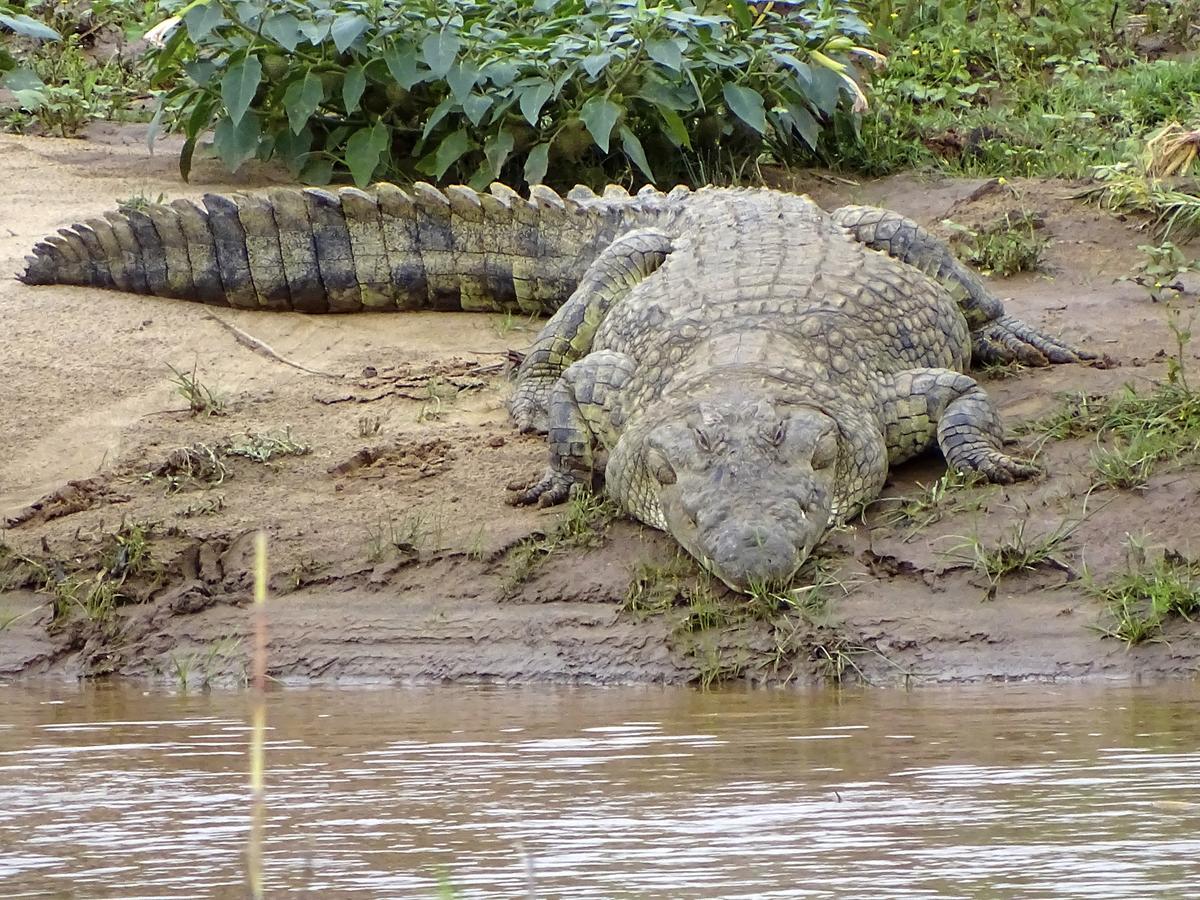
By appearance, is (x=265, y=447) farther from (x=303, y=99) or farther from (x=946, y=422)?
(x=303, y=99)

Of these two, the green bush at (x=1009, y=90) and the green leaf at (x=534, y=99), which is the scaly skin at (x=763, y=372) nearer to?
the green leaf at (x=534, y=99)

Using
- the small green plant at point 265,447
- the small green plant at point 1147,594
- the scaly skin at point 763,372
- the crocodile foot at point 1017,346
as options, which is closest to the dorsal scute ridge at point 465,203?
the scaly skin at point 763,372

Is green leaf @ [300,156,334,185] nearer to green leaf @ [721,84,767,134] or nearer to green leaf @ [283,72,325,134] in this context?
green leaf @ [283,72,325,134]

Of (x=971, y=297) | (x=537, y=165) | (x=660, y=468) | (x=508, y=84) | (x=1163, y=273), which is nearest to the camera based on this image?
(x=660, y=468)

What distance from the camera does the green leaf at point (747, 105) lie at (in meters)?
8.48

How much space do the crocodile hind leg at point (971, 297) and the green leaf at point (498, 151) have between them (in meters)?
2.05

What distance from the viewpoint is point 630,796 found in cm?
368

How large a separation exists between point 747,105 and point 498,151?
110 cm

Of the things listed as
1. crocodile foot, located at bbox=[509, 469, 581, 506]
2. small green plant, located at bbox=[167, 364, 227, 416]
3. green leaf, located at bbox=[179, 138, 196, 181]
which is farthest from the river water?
green leaf, located at bbox=[179, 138, 196, 181]

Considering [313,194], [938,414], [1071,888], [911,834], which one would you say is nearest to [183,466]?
[313,194]

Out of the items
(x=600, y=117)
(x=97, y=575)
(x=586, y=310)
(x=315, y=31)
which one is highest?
(x=315, y=31)

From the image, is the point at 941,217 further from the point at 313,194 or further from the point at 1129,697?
the point at 1129,697

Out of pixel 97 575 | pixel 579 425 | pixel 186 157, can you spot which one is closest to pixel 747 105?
pixel 186 157

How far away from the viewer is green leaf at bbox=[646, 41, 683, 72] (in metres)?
8.24
